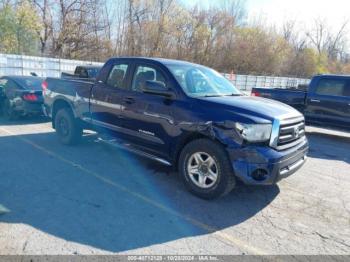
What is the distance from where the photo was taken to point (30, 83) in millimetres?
9383

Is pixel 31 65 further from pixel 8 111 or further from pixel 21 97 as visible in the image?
pixel 21 97

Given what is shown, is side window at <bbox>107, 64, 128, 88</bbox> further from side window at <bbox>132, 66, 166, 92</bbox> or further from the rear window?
the rear window

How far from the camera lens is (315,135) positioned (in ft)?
33.4

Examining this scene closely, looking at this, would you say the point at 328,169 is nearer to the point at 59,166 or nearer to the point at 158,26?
the point at 59,166

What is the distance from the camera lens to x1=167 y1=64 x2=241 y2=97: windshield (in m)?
4.70

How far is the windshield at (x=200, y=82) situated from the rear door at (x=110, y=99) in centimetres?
102

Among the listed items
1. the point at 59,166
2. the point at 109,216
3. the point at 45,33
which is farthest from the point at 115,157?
the point at 45,33

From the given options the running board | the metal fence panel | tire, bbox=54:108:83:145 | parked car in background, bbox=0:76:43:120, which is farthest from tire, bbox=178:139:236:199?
the metal fence panel

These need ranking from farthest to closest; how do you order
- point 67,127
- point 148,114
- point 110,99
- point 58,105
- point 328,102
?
1. point 328,102
2. point 58,105
3. point 67,127
4. point 110,99
5. point 148,114

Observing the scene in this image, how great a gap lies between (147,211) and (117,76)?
2684 millimetres

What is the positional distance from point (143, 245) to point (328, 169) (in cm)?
454

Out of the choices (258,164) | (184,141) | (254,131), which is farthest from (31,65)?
(258,164)

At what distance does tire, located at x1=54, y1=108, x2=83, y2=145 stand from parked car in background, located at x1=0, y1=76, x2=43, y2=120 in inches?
102

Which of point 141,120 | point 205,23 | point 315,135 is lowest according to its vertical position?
point 315,135
